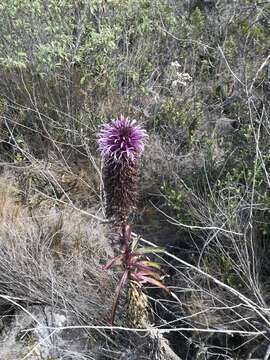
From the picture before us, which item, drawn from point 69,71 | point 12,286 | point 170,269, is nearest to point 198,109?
point 69,71

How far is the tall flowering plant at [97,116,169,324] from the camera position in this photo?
2617mm

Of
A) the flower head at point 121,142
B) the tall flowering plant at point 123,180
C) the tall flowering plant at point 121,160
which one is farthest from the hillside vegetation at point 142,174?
the flower head at point 121,142

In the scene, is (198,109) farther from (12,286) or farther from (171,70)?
(12,286)

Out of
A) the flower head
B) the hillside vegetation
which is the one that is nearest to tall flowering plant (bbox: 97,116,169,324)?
the flower head

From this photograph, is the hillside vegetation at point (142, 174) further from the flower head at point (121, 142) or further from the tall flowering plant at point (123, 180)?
the flower head at point (121, 142)

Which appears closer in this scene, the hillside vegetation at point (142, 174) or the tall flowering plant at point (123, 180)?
the tall flowering plant at point (123, 180)

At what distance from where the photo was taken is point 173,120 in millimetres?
5062

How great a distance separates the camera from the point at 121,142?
2.61 meters

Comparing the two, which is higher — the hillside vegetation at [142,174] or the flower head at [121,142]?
the flower head at [121,142]

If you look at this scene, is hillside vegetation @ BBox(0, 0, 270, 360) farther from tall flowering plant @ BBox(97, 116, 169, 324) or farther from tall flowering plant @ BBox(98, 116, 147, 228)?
tall flowering plant @ BBox(98, 116, 147, 228)

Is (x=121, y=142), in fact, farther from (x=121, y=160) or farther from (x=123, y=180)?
(x=123, y=180)

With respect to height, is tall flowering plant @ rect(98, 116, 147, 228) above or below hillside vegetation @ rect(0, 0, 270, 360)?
above

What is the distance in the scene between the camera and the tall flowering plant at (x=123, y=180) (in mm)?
2617

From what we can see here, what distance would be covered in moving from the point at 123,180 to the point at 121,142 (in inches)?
8.6
